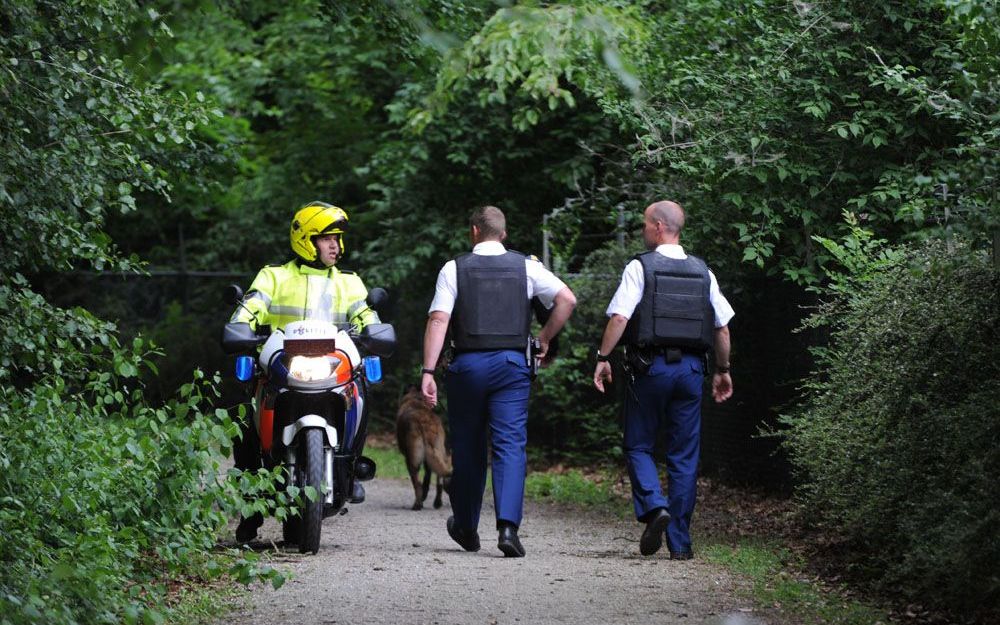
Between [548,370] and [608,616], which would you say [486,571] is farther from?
[548,370]

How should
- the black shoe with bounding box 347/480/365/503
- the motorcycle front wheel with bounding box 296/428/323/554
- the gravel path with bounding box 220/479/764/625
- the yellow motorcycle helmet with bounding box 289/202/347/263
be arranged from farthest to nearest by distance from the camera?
the black shoe with bounding box 347/480/365/503 < the yellow motorcycle helmet with bounding box 289/202/347/263 < the motorcycle front wheel with bounding box 296/428/323/554 < the gravel path with bounding box 220/479/764/625

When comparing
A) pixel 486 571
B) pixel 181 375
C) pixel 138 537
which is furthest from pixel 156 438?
pixel 181 375

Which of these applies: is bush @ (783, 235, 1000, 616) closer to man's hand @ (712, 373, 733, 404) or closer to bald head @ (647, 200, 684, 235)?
man's hand @ (712, 373, 733, 404)

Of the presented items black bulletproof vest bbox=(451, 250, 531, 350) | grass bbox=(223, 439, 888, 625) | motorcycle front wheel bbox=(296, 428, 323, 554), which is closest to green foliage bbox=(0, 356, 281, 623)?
grass bbox=(223, 439, 888, 625)

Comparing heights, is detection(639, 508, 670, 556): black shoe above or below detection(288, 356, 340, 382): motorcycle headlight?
below

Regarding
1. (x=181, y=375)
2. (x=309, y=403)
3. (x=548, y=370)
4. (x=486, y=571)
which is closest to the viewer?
(x=486, y=571)

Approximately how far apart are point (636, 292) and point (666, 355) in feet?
1.31

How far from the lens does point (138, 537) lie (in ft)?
22.8

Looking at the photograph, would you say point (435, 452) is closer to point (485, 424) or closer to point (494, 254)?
point (485, 424)

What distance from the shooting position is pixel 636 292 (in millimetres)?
8938

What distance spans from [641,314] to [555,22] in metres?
4.89

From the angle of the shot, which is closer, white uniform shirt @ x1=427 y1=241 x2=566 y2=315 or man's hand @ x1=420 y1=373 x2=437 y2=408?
man's hand @ x1=420 y1=373 x2=437 y2=408

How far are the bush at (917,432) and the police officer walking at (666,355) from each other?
2.34ft

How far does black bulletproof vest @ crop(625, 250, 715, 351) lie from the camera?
8.88 meters
